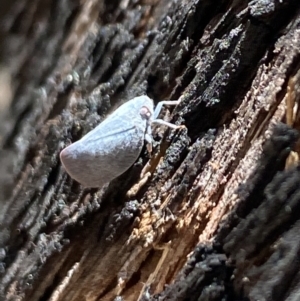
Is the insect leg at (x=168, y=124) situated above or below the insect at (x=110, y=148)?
above

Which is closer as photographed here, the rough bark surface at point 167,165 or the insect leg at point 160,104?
the rough bark surface at point 167,165

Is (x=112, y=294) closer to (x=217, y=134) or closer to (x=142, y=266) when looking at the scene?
(x=142, y=266)

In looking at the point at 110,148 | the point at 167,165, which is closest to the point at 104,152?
the point at 110,148

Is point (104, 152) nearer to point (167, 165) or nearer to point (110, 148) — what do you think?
point (110, 148)

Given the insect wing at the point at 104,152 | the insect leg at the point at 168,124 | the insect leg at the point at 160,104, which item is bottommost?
the insect wing at the point at 104,152

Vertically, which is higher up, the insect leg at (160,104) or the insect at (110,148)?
the insect leg at (160,104)
